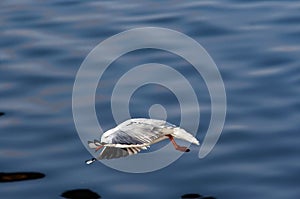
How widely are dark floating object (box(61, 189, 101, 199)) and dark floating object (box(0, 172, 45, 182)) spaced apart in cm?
31

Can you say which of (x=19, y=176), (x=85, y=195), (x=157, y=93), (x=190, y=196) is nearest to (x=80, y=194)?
(x=85, y=195)

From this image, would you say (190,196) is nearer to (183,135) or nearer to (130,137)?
(183,135)

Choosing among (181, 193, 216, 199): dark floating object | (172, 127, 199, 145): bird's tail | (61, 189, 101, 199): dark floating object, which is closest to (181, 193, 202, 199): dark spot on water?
(181, 193, 216, 199): dark floating object

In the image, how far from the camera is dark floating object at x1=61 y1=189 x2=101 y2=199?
5.73 meters

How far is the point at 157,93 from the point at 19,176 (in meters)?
1.59

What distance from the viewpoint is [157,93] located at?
7160mm

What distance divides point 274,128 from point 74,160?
1.48m

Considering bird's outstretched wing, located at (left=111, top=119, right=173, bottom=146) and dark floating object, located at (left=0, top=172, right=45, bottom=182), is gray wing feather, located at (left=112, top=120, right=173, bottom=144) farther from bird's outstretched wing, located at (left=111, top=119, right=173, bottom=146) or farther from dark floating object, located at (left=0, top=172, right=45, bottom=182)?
dark floating object, located at (left=0, top=172, right=45, bottom=182)

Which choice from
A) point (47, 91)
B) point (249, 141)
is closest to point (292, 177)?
point (249, 141)

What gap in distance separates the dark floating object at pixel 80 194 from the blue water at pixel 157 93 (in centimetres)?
4

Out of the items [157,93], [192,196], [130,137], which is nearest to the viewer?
[130,137]

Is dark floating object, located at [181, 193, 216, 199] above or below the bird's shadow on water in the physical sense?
below

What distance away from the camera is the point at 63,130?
6.58m

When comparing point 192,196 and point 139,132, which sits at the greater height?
point 139,132
